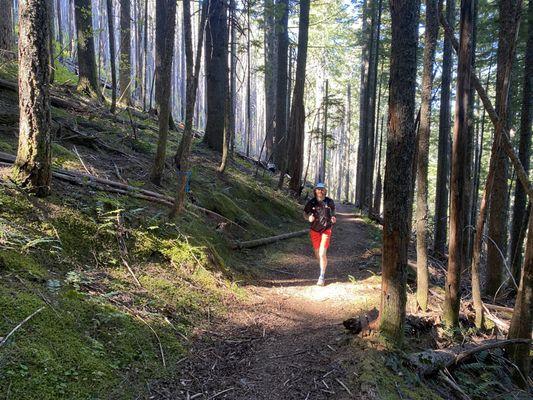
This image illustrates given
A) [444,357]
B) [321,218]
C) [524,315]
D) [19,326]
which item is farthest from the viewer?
[321,218]

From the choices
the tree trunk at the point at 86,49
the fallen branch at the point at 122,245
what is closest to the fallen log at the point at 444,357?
the fallen branch at the point at 122,245

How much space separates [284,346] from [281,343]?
0.33 ft

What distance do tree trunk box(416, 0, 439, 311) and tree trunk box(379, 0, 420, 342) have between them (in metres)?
2.01

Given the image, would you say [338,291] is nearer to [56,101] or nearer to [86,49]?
[56,101]

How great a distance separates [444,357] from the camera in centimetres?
505

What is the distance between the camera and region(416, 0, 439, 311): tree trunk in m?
6.00

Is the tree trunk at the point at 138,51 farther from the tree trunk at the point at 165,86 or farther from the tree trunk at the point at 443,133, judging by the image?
the tree trunk at the point at 443,133

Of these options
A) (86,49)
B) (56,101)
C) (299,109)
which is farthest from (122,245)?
(299,109)

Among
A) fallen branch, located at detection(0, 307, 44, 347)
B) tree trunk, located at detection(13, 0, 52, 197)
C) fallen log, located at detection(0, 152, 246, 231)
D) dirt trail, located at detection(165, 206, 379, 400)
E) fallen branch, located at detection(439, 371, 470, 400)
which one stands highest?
tree trunk, located at detection(13, 0, 52, 197)

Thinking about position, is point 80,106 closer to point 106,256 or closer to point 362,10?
point 106,256

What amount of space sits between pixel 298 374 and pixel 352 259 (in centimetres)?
646

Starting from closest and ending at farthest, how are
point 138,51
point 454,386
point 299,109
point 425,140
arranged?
point 454,386 < point 425,140 < point 299,109 < point 138,51

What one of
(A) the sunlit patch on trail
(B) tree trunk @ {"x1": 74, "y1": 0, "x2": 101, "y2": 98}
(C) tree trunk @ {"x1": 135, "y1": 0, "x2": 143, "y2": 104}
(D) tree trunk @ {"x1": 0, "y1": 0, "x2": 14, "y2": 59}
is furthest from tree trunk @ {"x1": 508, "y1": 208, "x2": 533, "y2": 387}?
(B) tree trunk @ {"x1": 74, "y1": 0, "x2": 101, "y2": 98}

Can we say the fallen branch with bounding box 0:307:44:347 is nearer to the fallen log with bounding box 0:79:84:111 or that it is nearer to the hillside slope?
the hillside slope
